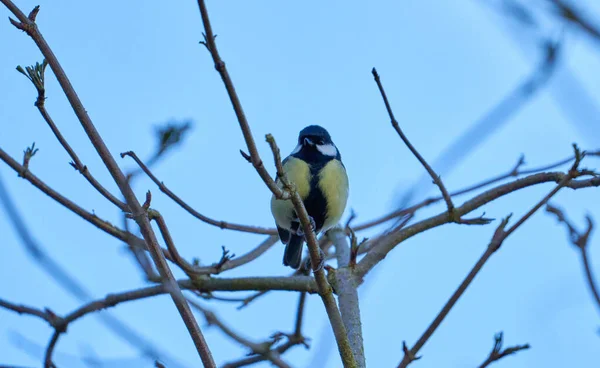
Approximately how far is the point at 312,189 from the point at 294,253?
580 millimetres

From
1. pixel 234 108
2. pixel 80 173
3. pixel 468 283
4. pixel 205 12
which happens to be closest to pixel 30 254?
pixel 80 173

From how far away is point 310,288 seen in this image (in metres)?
3.73

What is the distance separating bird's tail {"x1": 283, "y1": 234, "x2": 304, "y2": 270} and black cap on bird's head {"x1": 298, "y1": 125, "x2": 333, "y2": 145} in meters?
0.63

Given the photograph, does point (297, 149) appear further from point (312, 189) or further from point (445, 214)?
point (445, 214)

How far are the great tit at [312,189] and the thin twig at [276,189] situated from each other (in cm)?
149

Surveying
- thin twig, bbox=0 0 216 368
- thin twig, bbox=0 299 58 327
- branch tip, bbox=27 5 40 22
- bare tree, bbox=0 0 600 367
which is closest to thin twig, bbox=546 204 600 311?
bare tree, bbox=0 0 600 367

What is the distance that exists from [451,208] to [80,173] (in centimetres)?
204

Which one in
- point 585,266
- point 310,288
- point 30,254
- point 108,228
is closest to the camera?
point 585,266

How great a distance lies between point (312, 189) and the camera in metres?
4.47

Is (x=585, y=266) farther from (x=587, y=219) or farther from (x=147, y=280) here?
(x=147, y=280)

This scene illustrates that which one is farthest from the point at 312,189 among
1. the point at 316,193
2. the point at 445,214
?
the point at 445,214

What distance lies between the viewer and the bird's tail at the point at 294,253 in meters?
4.84

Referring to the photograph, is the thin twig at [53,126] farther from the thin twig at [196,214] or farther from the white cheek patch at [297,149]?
the white cheek patch at [297,149]

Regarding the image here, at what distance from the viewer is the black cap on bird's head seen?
4785 millimetres
